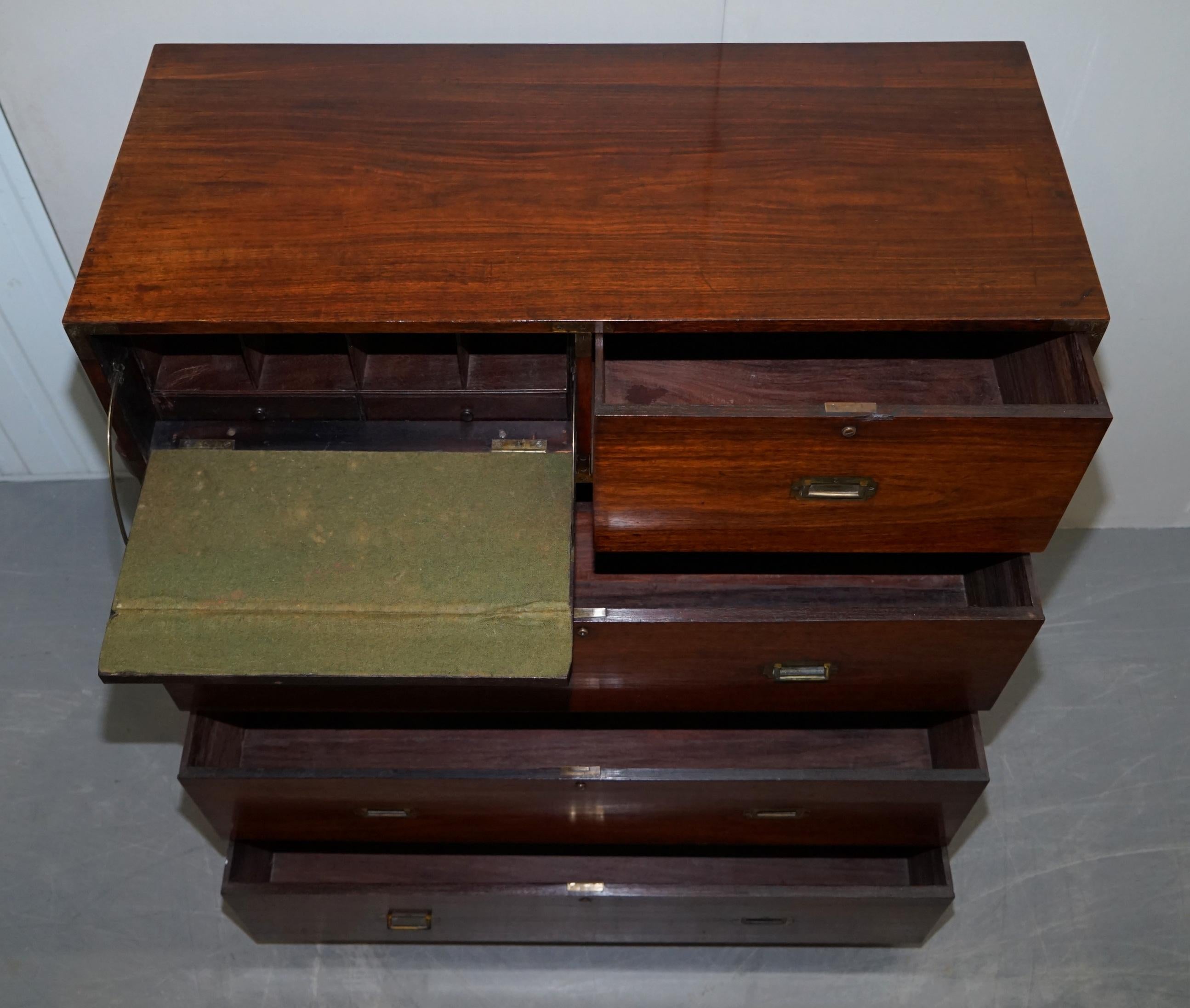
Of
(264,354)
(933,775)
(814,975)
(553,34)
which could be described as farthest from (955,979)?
(553,34)

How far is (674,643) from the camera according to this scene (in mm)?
1517

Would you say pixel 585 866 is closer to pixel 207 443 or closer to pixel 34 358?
pixel 207 443

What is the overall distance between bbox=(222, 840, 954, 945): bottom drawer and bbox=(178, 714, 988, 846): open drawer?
0.06 metres

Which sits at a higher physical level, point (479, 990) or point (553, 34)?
point (553, 34)

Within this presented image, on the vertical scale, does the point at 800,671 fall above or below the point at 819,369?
below

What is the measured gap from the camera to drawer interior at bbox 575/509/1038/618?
65.5 inches

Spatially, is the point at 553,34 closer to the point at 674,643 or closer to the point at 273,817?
the point at 674,643

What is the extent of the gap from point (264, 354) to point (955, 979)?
4.42 ft

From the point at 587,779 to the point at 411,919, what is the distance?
0.39 metres

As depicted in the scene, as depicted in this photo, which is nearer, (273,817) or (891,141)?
(891,141)

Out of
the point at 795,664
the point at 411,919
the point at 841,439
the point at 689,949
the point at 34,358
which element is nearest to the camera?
the point at 841,439

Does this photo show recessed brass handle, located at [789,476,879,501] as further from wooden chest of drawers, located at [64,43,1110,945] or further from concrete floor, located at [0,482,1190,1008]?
concrete floor, located at [0,482,1190,1008]

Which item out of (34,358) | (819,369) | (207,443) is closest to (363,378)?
(207,443)

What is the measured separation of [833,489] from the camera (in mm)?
1415
